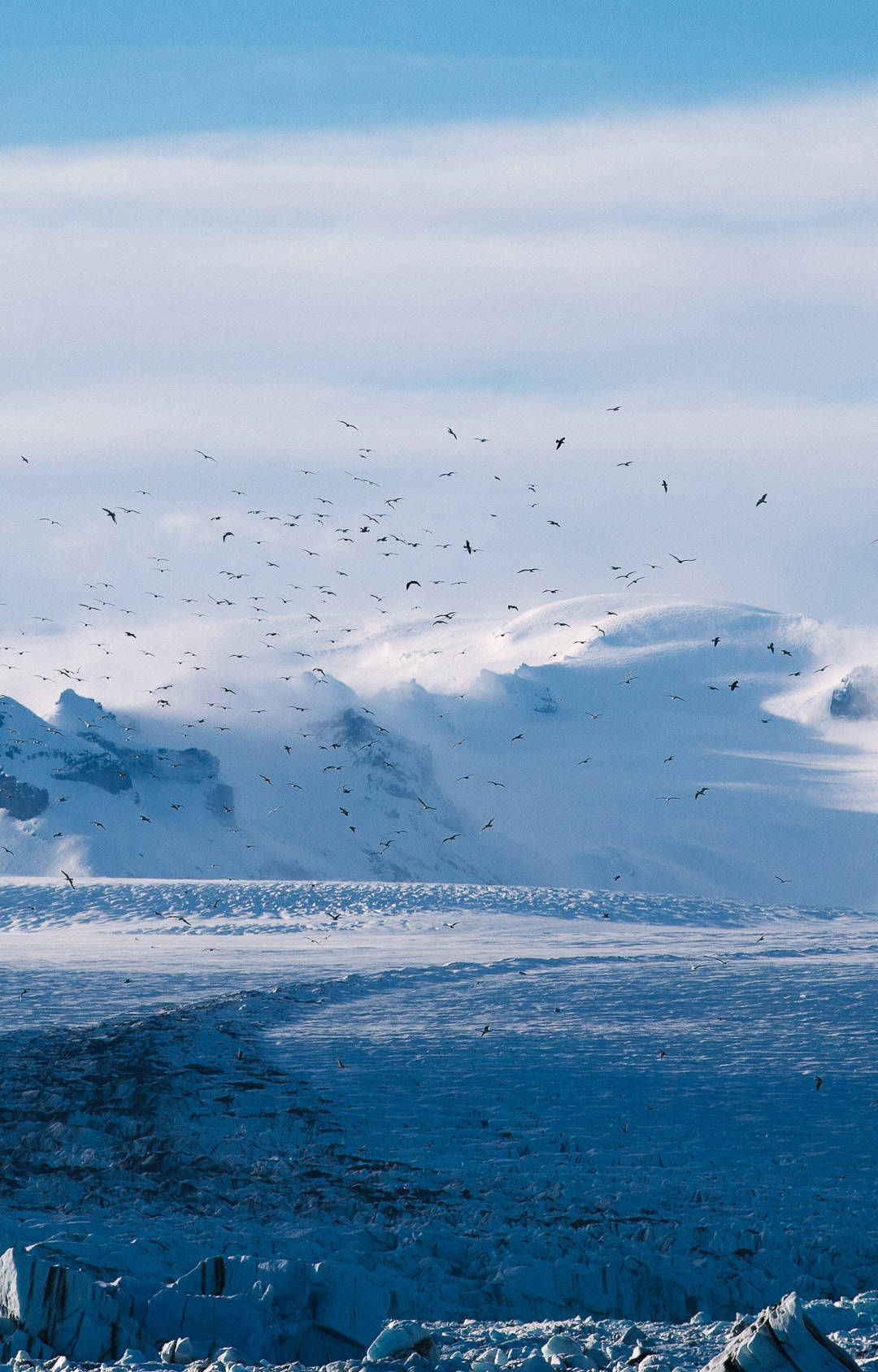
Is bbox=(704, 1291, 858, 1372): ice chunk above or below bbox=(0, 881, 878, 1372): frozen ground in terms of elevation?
above

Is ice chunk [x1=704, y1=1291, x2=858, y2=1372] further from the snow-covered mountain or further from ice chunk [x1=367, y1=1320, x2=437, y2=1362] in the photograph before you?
the snow-covered mountain

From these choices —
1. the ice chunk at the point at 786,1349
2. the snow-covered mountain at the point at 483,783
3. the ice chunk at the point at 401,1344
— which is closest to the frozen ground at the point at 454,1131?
the ice chunk at the point at 401,1344

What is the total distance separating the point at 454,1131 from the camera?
15.9 m

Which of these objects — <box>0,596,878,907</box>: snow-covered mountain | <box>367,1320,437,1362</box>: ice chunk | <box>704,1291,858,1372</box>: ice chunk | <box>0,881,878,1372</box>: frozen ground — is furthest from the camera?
<box>0,596,878,907</box>: snow-covered mountain

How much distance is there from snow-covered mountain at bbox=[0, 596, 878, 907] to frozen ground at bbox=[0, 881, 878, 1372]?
59663 mm

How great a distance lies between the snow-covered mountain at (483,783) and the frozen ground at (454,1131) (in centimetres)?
5966

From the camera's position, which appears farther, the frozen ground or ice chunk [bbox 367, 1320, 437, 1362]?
the frozen ground

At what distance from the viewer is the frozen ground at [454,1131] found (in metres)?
11.4

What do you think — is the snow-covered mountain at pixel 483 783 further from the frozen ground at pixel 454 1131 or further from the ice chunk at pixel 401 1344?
the ice chunk at pixel 401 1344

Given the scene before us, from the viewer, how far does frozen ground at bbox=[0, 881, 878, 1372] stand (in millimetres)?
11414

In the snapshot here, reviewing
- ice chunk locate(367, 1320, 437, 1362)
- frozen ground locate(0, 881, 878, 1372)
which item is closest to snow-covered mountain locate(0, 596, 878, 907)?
frozen ground locate(0, 881, 878, 1372)

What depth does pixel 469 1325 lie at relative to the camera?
1005 centimetres

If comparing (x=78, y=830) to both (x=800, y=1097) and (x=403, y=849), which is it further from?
(x=800, y=1097)

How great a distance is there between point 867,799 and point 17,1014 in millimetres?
147470
